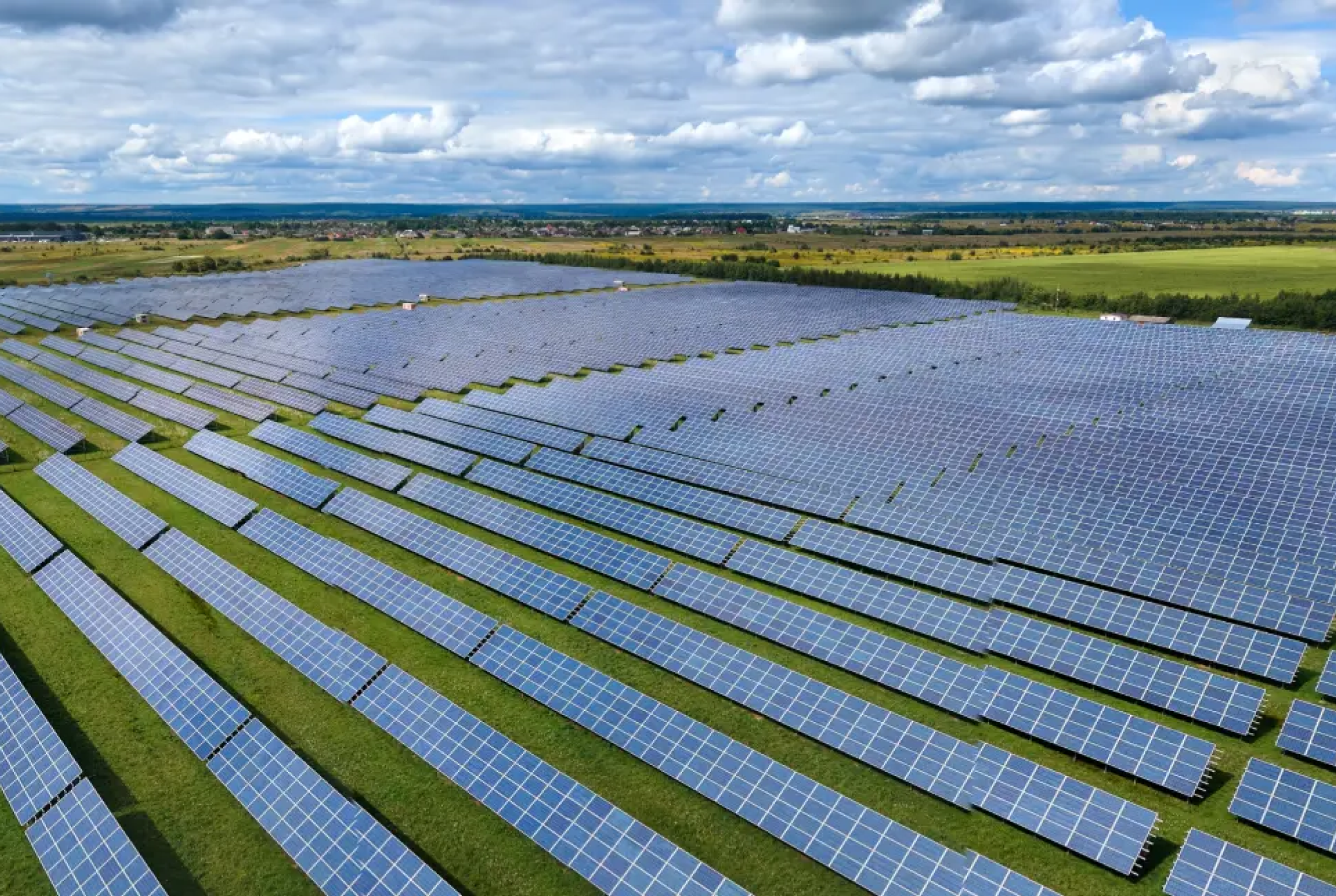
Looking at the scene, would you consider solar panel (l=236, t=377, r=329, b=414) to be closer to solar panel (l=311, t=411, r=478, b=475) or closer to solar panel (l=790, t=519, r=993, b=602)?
solar panel (l=311, t=411, r=478, b=475)

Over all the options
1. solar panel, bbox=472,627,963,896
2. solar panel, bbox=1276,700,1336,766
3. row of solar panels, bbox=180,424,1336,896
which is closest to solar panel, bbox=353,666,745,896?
solar panel, bbox=472,627,963,896

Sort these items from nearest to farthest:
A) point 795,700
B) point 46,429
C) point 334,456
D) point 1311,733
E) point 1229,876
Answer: point 1229,876 → point 1311,733 → point 795,700 → point 334,456 → point 46,429

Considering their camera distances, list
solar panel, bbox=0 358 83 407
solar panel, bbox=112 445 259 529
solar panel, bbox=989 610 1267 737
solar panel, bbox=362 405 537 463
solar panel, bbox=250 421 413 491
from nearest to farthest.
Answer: solar panel, bbox=989 610 1267 737, solar panel, bbox=112 445 259 529, solar panel, bbox=250 421 413 491, solar panel, bbox=362 405 537 463, solar panel, bbox=0 358 83 407

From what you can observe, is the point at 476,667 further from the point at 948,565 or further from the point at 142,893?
the point at 948,565

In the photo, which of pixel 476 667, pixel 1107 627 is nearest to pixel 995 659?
pixel 1107 627

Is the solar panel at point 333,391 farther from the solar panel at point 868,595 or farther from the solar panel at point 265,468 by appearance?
the solar panel at point 868,595

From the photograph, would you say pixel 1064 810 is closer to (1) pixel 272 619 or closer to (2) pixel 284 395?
(1) pixel 272 619

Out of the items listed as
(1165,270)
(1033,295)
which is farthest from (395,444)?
(1165,270)

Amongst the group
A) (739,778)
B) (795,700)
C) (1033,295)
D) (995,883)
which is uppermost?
(1033,295)
